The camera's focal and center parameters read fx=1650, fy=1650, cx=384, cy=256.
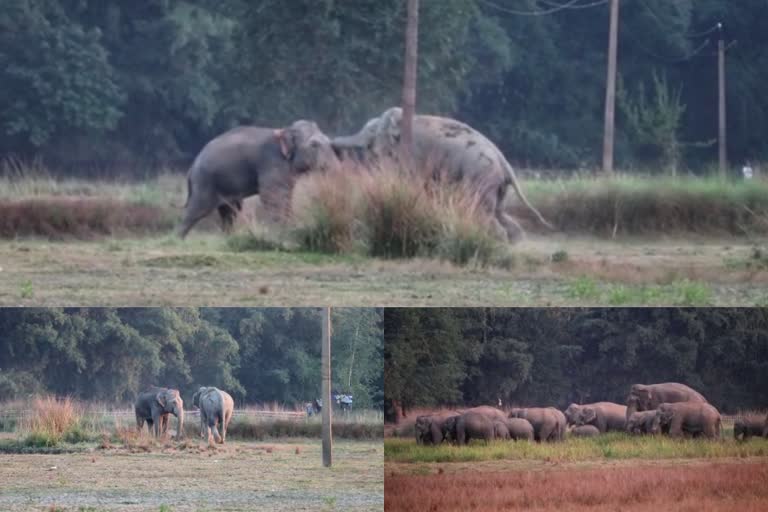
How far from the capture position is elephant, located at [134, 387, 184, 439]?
6.97 m

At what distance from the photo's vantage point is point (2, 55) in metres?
19.8

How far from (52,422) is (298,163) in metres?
11.5

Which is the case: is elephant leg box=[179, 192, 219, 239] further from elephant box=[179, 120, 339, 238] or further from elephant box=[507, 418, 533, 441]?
elephant box=[507, 418, 533, 441]

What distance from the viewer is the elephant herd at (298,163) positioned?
1809 cm

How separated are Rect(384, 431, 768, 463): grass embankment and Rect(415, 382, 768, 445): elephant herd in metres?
0.03

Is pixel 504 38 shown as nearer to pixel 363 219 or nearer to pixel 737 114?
pixel 737 114

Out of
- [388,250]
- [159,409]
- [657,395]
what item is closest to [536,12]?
[388,250]

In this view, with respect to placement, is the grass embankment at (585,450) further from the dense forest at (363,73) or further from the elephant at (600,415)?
the dense forest at (363,73)

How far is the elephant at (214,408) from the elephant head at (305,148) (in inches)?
441

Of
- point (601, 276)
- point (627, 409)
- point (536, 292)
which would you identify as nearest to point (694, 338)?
point (627, 409)

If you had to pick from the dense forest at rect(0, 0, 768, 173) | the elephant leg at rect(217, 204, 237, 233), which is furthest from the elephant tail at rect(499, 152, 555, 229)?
the elephant leg at rect(217, 204, 237, 233)

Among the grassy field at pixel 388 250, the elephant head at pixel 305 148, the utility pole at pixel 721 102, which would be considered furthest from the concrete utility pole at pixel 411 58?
the utility pole at pixel 721 102

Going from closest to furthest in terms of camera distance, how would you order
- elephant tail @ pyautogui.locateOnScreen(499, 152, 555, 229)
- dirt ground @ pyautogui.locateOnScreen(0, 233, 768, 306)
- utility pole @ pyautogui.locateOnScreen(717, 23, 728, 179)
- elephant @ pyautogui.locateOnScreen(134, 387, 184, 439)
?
elephant @ pyautogui.locateOnScreen(134, 387, 184, 439) → dirt ground @ pyautogui.locateOnScreen(0, 233, 768, 306) → elephant tail @ pyautogui.locateOnScreen(499, 152, 555, 229) → utility pole @ pyautogui.locateOnScreen(717, 23, 728, 179)

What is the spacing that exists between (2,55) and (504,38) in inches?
249
